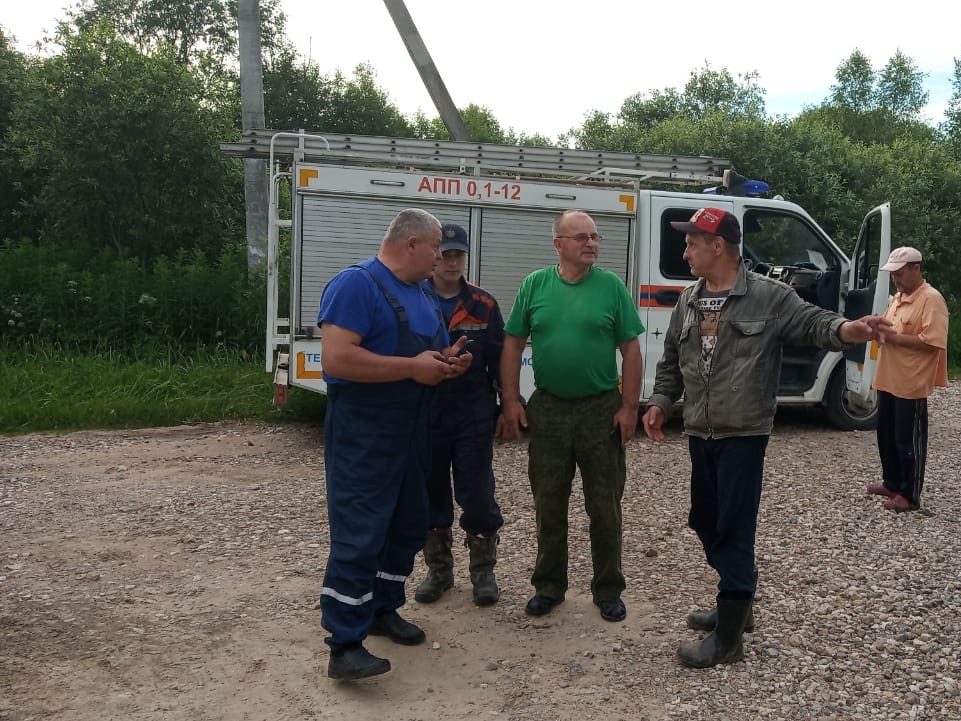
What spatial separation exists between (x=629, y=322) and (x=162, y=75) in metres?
10.7

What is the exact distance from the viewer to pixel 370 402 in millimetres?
3373

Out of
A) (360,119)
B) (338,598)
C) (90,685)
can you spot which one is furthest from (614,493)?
(360,119)

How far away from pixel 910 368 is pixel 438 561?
11.3 feet

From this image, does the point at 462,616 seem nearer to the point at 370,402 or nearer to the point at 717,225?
the point at 370,402

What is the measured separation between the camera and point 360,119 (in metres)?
32.2

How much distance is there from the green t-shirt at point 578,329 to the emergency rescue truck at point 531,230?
3.61m

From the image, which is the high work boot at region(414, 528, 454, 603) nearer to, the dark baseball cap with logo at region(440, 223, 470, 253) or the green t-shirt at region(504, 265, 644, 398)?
the green t-shirt at region(504, 265, 644, 398)

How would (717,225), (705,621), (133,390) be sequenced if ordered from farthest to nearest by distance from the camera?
(133,390), (705,621), (717,225)

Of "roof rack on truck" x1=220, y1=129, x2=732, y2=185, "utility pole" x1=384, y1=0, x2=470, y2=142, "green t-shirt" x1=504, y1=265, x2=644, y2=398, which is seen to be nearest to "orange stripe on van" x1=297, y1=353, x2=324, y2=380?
"roof rack on truck" x1=220, y1=129, x2=732, y2=185

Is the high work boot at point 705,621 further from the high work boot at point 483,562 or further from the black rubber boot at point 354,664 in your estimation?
the black rubber boot at point 354,664

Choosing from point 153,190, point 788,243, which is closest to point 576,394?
point 788,243

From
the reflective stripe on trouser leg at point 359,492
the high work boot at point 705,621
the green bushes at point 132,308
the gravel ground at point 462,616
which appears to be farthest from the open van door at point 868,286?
the green bushes at point 132,308

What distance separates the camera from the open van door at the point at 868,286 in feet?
24.0

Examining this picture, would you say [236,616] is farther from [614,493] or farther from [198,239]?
[198,239]
